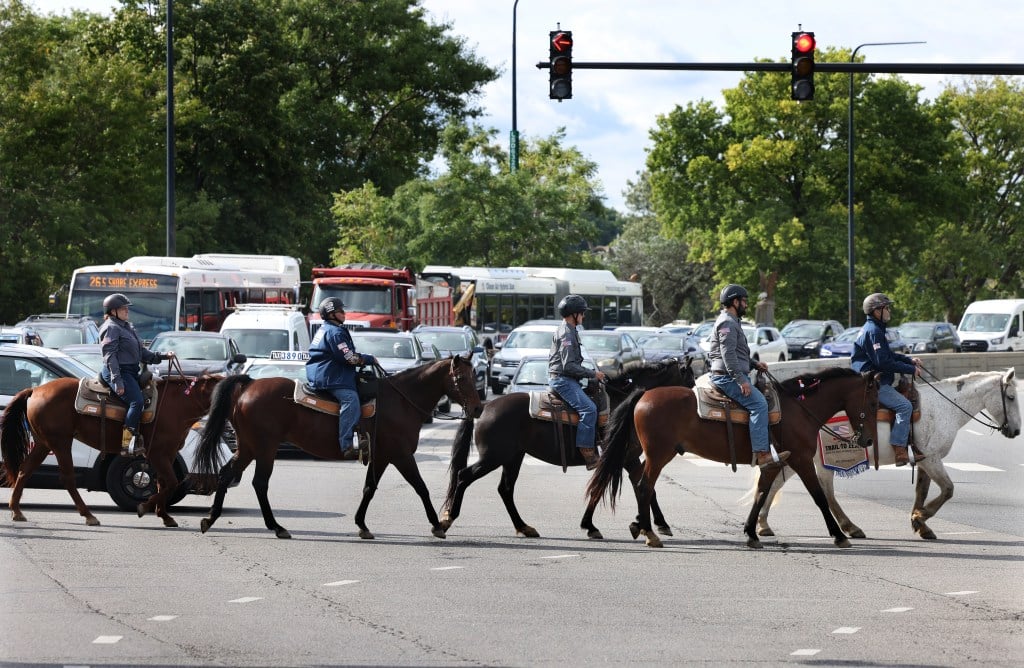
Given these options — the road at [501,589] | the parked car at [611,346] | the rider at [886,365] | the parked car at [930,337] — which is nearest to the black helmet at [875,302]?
the rider at [886,365]

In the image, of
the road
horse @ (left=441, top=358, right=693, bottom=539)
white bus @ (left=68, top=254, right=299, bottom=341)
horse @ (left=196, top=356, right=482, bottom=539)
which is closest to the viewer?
the road

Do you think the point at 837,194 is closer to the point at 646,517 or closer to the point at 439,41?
the point at 439,41

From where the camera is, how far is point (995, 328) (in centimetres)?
6050

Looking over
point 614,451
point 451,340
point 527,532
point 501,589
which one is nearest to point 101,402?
point 527,532

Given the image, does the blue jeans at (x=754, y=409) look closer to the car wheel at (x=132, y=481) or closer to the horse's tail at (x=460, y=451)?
the horse's tail at (x=460, y=451)

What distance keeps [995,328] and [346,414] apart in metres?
51.0

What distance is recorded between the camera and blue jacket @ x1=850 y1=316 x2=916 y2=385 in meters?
14.0

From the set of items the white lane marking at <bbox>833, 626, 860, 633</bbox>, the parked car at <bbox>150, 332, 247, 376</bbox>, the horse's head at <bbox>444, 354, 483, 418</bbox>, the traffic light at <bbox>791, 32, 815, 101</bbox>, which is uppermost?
the traffic light at <bbox>791, 32, 815, 101</bbox>

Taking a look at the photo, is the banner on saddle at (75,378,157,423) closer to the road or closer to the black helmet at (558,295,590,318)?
the road

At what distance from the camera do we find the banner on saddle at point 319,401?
45.3 feet

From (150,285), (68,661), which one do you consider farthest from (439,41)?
(68,661)

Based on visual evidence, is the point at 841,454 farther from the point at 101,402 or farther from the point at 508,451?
the point at 101,402

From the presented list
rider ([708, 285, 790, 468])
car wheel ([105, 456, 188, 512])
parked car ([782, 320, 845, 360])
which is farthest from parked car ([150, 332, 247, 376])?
parked car ([782, 320, 845, 360])

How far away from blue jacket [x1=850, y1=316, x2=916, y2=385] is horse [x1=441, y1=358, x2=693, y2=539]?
2.32 m
